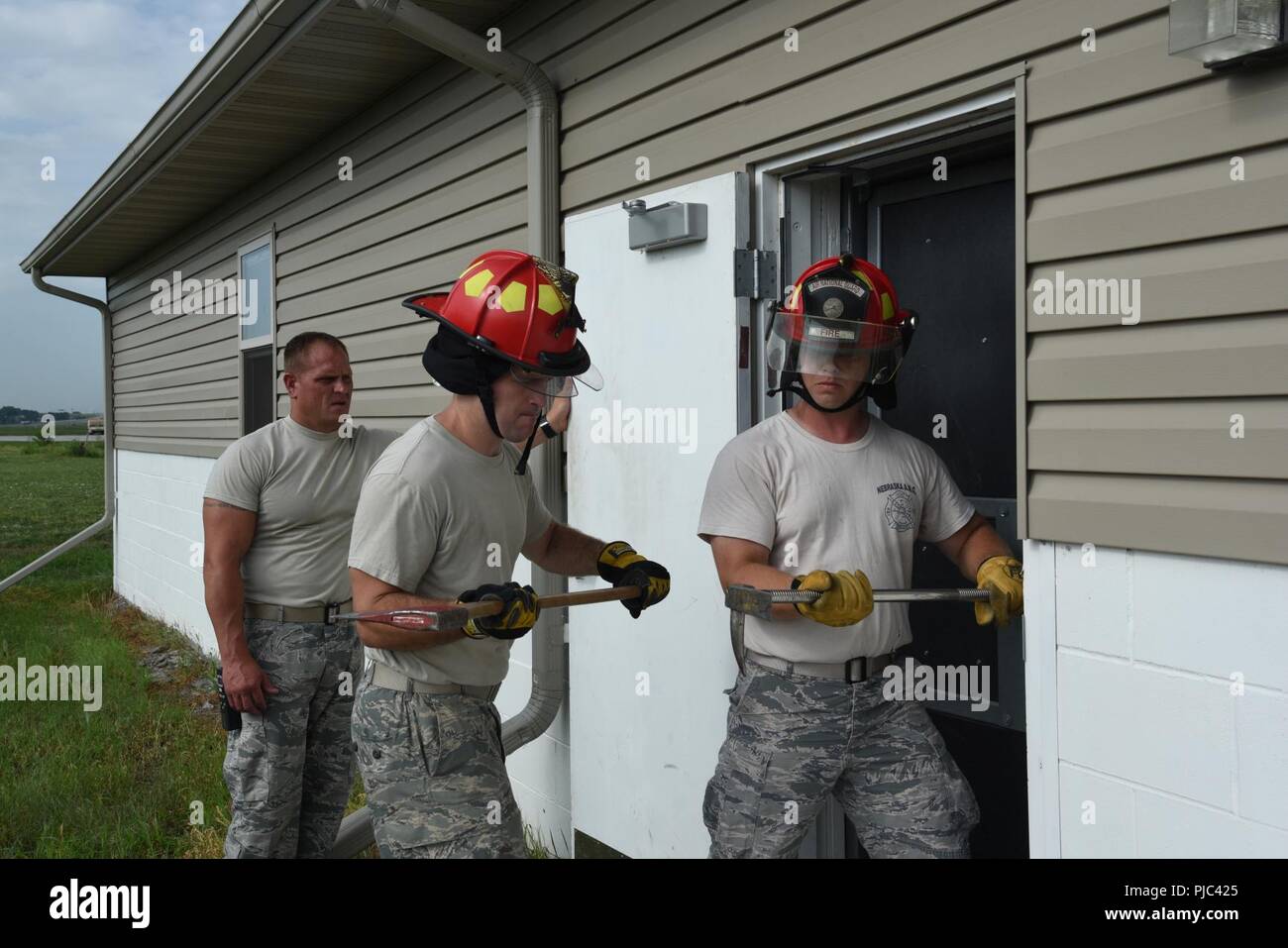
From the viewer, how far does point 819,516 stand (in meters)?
3.05

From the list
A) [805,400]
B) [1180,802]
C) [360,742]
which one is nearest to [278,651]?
[360,742]

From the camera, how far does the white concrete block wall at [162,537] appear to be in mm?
10742

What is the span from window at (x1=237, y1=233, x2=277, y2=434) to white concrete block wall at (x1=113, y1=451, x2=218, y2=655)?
1.20 metres

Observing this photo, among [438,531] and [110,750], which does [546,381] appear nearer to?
[438,531]

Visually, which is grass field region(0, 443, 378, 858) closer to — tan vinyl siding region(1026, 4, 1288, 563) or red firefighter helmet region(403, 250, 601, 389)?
red firefighter helmet region(403, 250, 601, 389)

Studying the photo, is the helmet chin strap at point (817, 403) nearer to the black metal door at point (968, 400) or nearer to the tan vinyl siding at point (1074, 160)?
the tan vinyl siding at point (1074, 160)

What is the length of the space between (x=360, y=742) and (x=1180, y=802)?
1.96m

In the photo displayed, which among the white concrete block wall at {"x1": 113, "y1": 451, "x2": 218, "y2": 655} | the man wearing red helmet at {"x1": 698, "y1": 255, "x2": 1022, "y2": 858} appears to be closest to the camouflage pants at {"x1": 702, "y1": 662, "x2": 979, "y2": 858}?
the man wearing red helmet at {"x1": 698, "y1": 255, "x2": 1022, "y2": 858}

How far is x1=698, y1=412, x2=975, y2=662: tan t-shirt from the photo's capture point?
9.90ft

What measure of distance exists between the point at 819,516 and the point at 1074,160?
1.09 metres

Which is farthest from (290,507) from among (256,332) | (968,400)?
(256,332)

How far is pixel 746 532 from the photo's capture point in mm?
3020

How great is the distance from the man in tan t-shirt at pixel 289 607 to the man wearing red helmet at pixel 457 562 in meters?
1.40

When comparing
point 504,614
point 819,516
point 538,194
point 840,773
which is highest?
point 538,194
